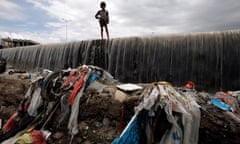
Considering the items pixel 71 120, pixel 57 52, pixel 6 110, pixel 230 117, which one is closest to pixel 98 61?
pixel 57 52

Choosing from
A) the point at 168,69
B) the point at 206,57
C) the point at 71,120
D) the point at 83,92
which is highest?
the point at 206,57

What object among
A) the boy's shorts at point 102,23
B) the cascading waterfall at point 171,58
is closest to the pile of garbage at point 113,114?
the cascading waterfall at point 171,58

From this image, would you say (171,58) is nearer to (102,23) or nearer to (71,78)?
(102,23)

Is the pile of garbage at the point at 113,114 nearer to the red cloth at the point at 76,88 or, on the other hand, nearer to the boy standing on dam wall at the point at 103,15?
the red cloth at the point at 76,88

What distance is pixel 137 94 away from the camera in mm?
3494

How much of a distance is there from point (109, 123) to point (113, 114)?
0.63ft

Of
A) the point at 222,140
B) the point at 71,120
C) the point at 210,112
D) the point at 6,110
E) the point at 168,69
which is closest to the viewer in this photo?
the point at 222,140

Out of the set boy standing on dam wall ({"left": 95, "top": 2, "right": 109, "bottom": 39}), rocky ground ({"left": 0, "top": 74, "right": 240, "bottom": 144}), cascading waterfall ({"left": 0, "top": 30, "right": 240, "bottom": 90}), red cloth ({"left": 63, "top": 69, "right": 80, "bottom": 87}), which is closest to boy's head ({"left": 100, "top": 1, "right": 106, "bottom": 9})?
boy standing on dam wall ({"left": 95, "top": 2, "right": 109, "bottom": 39})

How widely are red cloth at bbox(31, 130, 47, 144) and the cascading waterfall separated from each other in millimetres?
3918

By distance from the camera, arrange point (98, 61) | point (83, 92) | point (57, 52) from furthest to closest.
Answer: point (57, 52)
point (98, 61)
point (83, 92)

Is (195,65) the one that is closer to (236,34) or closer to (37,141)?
(236,34)

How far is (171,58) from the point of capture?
6.16 m

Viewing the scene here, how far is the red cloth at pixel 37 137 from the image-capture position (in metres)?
3.20

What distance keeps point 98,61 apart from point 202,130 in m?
5.28
